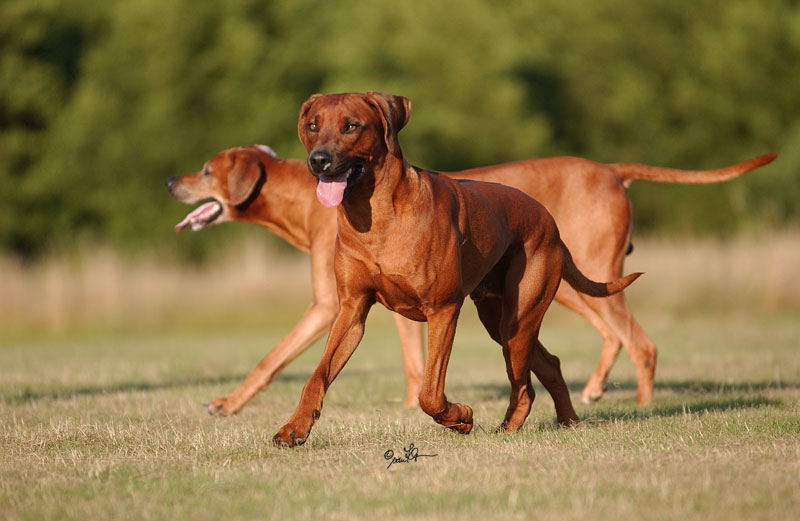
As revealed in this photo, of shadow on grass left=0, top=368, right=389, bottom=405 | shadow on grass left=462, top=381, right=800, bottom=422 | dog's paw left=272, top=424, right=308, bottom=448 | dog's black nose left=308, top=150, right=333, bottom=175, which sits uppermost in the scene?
dog's black nose left=308, top=150, right=333, bottom=175

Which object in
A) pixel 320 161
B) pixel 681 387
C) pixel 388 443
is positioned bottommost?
pixel 681 387

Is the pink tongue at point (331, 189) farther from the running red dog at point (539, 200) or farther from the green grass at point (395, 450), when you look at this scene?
the running red dog at point (539, 200)

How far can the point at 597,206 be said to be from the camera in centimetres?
802

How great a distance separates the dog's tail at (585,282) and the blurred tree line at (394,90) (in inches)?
860

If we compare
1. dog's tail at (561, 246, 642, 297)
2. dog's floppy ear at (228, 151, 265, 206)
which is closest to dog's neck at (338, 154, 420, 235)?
dog's tail at (561, 246, 642, 297)

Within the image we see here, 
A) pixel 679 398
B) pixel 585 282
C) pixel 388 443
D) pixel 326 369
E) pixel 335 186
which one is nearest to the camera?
pixel 335 186

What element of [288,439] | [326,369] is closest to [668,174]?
[326,369]

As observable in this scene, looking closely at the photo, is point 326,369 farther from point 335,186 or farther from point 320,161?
point 320,161

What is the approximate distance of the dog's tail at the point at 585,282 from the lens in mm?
6242

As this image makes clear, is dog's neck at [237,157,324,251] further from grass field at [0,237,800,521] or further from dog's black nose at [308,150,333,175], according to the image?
dog's black nose at [308,150,333,175]

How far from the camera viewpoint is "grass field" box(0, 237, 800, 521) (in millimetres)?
4109

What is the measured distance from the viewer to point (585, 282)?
6.34m

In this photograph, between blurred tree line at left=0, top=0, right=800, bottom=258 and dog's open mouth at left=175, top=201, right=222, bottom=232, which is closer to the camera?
dog's open mouth at left=175, top=201, right=222, bottom=232

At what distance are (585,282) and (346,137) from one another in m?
1.92
